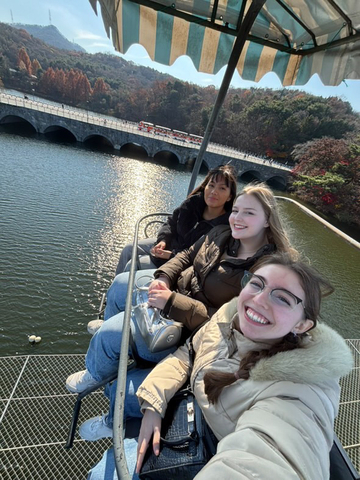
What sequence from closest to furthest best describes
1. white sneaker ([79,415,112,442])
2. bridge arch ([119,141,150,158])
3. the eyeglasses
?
the eyeglasses
white sneaker ([79,415,112,442])
bridge arch ([119,141,150,158])

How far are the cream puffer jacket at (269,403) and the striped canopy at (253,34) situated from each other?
2398 mm

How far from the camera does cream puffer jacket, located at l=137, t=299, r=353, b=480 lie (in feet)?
2.07

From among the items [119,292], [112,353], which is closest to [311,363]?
A: [112,353]

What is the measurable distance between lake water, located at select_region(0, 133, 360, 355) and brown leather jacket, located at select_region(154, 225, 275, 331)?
4213 millimetres

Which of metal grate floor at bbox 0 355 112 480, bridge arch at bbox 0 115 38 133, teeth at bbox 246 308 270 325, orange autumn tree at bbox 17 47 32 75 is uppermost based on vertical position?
orange autumn tree at bbox 17 47 32 75

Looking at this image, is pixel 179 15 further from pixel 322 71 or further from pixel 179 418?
pixel 179 418

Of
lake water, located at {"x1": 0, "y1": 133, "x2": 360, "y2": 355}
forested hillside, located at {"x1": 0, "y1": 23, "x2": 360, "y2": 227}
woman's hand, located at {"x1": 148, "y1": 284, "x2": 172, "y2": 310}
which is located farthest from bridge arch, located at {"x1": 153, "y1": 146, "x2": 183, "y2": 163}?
woman's hand, located at {"x1": 148, "y1": 284, "x2": 172, "y2": 310}

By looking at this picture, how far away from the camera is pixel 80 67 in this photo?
238ft

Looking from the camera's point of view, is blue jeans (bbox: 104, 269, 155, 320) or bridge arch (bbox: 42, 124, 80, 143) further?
bridge arch (bbox: 42, 124, 80, 143)

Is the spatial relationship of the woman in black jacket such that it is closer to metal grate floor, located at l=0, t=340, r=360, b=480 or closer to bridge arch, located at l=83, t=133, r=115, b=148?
metal grate floor, located at l=0, t=340, r=360, b=480

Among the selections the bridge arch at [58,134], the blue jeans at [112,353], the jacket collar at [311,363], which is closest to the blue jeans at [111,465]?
the blue jeans at [112,353]

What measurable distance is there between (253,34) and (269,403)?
11.0ft

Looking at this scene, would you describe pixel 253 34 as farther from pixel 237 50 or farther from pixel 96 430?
pixel 96 430

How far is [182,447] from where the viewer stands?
3.11ft
